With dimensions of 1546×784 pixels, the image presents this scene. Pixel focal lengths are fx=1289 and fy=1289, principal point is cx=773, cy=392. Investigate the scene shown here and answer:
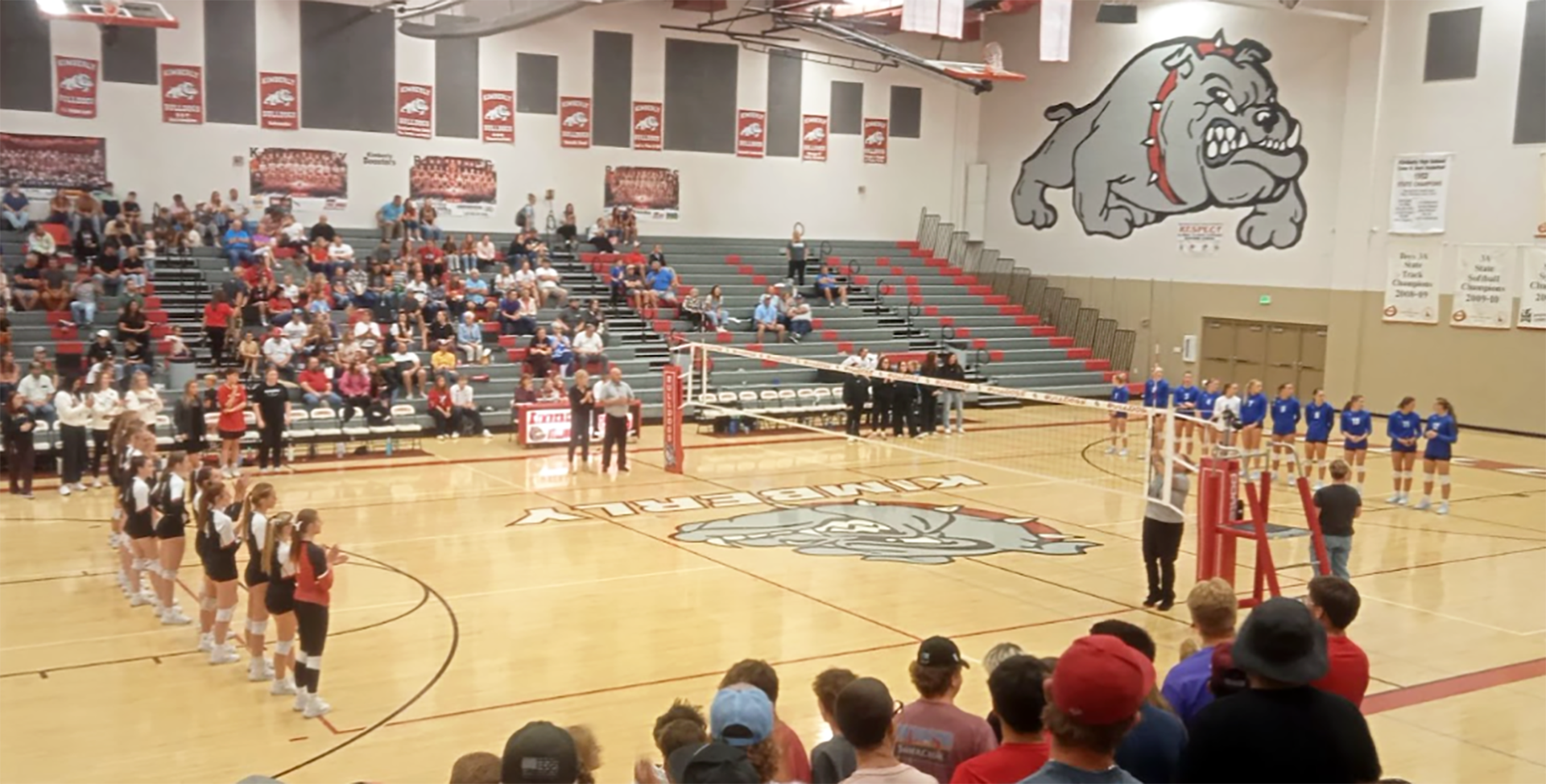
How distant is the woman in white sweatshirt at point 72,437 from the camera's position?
1831 centimetres

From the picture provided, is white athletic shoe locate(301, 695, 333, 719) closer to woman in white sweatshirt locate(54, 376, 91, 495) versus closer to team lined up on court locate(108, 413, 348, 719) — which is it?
team lined up on court locate(108, 413, 348, 719)

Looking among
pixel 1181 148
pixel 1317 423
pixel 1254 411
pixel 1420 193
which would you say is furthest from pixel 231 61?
pixel 1420 193

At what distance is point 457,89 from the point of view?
3138 centimetres

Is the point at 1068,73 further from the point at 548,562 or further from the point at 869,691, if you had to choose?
the point at 869,691

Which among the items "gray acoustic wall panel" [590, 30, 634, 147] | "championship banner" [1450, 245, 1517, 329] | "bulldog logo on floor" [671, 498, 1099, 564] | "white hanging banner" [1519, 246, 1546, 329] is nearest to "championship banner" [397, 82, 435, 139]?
"gray acoustic wall panel" [590, 30, 634, 147]

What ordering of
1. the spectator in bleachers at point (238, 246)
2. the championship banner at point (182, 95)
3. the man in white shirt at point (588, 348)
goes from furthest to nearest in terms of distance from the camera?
the championship banner at point (182, 95) < the man in white shirt at point (588, 348) < the spectator in bleachers at point (238, 246)

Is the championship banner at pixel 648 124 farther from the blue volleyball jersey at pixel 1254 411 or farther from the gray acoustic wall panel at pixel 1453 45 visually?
the gray acoustic wall panel at pixel 1453 45

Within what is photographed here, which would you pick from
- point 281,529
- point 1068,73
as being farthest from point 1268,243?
point 281,529

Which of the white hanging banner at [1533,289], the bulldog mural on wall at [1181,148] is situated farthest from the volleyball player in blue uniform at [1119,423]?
the bulldog mural on wall at [1181,148]

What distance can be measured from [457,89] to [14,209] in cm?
1005

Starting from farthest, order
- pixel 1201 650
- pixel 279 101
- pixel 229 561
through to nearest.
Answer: pixel 279 101 → pixel 229 561 → pixel 1201 650

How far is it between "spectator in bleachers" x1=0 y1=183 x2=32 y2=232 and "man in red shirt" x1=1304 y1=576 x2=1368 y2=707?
88.1 ft

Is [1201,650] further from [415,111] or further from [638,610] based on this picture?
[415,111]

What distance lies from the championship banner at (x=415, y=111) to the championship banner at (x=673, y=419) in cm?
1336
